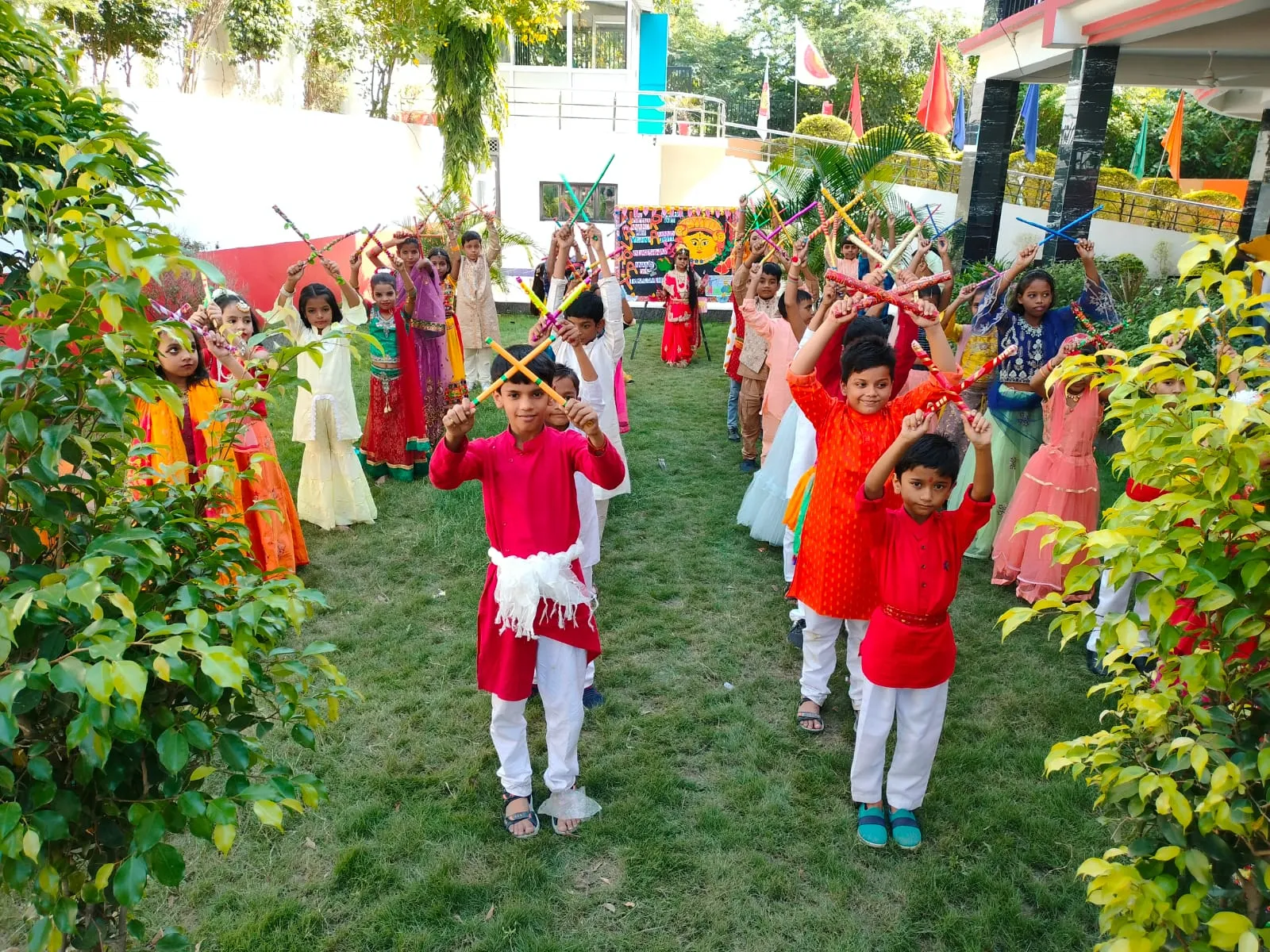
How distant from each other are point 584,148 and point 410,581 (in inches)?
514

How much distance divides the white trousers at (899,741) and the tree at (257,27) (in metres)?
16.0

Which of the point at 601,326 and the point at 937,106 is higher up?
the point at 937,106

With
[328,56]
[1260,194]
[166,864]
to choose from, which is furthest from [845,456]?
[328,56]

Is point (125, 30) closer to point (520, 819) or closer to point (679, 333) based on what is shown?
point (679, 333)

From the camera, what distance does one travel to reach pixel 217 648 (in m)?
1.28

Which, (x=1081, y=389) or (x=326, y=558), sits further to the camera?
(x=326, y=558)

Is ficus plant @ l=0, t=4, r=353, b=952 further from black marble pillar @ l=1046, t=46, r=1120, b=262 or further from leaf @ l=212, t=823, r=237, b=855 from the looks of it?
black marble pillar @ l=1046, t=46, r=1120, b=262

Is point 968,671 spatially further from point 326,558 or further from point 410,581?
point 326,558

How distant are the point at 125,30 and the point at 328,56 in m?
5.75

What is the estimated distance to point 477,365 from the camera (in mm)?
9062

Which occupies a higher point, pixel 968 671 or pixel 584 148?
pixel 584 148

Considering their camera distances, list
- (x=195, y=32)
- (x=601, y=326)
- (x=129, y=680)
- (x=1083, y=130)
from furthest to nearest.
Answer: (x=195, y=32), (x=1083, y=130), (x=601, y=326), (x=129, y=680)

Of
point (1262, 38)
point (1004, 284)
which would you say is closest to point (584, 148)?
point (1262, 38)

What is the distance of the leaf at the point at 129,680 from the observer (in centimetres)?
114
